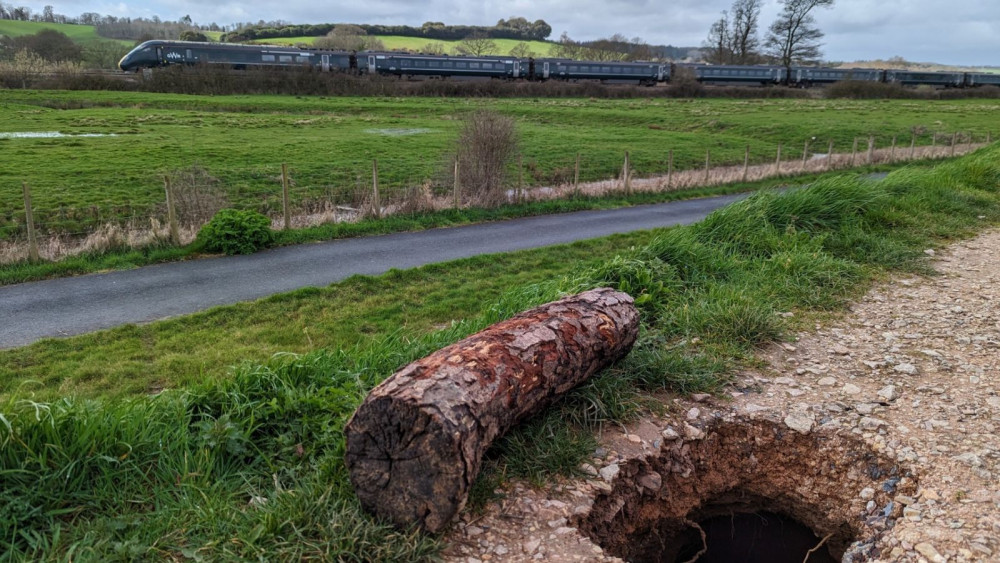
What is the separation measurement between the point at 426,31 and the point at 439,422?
11781cm

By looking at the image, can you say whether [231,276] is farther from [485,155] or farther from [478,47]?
[478,47]

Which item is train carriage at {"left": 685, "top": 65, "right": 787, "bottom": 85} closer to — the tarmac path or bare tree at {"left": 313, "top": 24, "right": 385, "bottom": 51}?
bare tree at {"left": 313, "top": 24, "right": 385, "bottom": 51}

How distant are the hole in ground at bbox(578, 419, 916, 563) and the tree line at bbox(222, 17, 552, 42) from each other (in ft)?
357

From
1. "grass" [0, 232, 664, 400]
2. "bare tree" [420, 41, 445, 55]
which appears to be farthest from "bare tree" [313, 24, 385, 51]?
"grass" [0, 232, 664, 400]

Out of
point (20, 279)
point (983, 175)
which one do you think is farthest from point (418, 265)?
point (983, 175)

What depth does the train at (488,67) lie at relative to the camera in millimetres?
53156

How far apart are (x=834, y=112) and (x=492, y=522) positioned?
2042 inches

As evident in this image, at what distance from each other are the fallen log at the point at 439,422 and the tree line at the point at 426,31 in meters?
109

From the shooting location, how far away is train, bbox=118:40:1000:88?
174 feet

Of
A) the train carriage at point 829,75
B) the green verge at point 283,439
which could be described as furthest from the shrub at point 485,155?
the train carriage at point 829,75

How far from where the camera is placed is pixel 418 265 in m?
12.0

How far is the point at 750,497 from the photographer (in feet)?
16.3

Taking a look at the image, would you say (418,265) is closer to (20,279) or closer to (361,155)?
(20,279)

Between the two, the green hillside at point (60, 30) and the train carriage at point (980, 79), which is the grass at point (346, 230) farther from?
the green hillside at point (60, 30)
